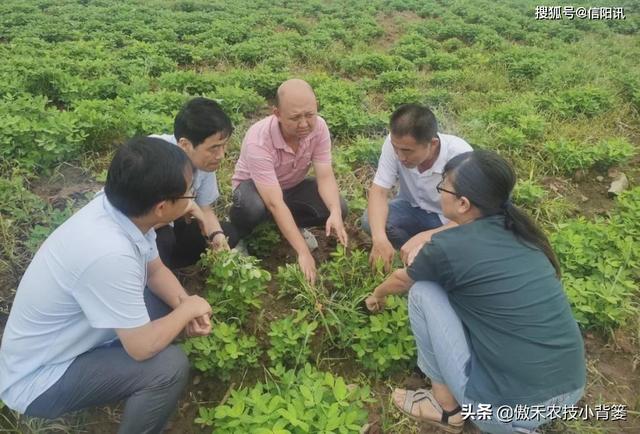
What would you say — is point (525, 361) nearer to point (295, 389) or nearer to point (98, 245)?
point (295, 389)

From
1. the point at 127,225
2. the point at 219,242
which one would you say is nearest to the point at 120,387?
the point at 127,225

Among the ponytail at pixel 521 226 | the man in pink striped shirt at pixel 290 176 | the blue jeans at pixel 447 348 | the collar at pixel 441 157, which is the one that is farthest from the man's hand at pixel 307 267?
the ponytail at pixel 521 226

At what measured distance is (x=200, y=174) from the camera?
3.39 m

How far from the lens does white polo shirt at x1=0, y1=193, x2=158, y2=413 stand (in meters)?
2.09

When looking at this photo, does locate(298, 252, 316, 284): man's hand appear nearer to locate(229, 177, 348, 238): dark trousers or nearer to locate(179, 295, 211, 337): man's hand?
locate(229, 177, 348, 238): dark trousers

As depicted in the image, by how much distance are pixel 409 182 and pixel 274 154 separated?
1.04 meters

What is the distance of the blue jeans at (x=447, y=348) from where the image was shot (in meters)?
2.42

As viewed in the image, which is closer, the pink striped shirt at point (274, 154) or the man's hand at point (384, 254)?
the man's hand at point (384, 254)

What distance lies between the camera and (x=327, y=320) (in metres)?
3.19

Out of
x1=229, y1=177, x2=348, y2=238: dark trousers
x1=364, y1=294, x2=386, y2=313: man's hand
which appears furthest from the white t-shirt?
x1=364, y1=294, x2=386, y2=313: man's hand

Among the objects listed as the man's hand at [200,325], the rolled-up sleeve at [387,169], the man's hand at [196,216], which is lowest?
the man's hand at [200,325]

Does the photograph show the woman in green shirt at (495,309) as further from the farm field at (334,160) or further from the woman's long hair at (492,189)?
the farm field at (334,160)

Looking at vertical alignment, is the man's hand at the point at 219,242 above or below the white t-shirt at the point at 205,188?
below
